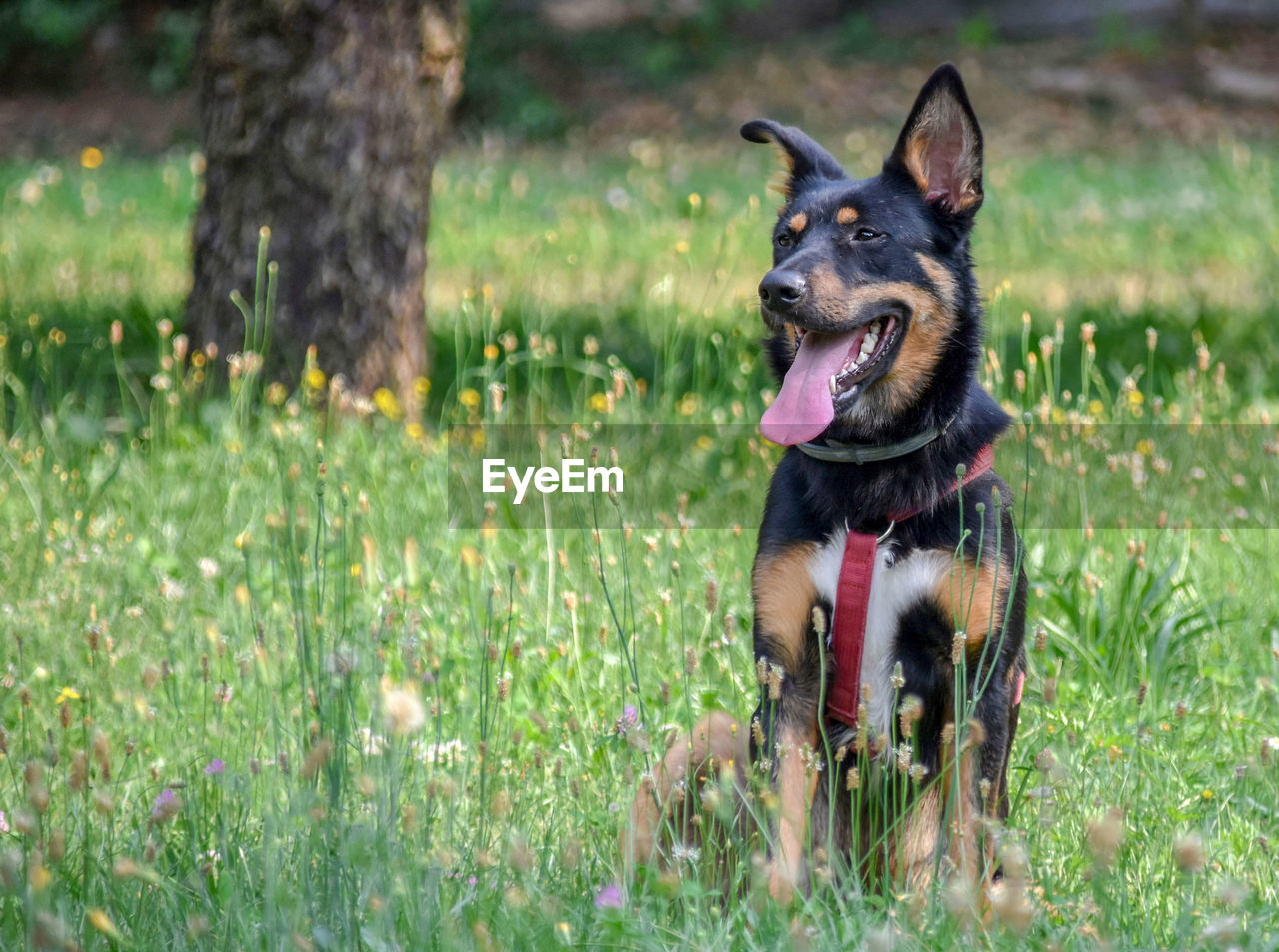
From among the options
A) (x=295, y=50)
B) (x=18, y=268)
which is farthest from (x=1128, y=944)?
(x=18, y=268)

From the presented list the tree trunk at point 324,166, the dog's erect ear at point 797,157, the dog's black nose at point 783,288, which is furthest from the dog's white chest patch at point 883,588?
the tree trunk at point 324,166

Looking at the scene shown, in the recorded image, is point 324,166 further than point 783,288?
Yes

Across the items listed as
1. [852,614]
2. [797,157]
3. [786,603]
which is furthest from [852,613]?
[797,157]

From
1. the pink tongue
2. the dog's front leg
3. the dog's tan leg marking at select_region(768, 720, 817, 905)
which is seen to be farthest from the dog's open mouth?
the dog's tan leg marking at select_region(768, 720, 817, 905)

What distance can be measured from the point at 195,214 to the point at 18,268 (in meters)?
2.54

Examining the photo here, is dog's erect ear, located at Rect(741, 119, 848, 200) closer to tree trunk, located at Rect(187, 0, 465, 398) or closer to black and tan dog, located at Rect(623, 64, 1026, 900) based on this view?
black and tan dog, located at Rect(623, 64, 1026, 900)

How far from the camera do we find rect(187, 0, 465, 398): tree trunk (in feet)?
17.7

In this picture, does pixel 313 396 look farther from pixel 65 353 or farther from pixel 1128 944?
pixel 1128 944

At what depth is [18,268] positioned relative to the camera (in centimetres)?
761

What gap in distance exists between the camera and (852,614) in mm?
2812

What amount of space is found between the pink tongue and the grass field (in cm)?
48

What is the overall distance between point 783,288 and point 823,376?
0.78 ft

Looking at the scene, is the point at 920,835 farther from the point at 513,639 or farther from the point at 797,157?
the point at 797,157

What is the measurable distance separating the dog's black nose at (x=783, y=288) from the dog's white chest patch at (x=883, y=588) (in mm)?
543
